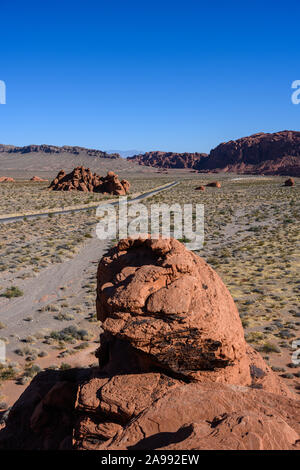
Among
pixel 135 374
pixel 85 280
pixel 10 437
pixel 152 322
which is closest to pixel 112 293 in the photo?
pixel 152 322

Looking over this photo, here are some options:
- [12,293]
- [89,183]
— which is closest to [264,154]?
[89,183]

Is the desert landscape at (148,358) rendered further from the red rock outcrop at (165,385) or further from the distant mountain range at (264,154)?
the distant mountain range at (264,154)

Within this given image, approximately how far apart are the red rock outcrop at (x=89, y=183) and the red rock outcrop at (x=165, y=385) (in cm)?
6028

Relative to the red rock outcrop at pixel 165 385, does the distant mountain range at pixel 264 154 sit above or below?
above

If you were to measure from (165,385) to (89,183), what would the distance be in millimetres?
66456

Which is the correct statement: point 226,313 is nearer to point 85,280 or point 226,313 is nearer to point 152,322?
point 152,322

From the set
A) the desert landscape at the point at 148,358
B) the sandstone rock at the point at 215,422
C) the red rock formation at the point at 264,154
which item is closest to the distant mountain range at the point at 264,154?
the red rock formation at the point at 264,154

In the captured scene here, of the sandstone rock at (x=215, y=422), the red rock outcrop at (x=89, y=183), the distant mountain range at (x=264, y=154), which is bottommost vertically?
the sandstone rock at (x=215, y=422)

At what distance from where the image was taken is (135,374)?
18.2 feet

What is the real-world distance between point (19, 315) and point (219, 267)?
444 inches

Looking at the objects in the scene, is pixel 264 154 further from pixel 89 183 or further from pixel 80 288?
pixel 80 288

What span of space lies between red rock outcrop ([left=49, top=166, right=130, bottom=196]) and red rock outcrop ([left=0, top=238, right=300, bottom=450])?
60.3 metres

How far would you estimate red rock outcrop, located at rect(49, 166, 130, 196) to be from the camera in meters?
66.7

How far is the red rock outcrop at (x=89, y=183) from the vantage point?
219 ft
